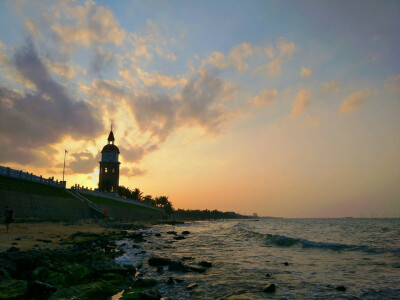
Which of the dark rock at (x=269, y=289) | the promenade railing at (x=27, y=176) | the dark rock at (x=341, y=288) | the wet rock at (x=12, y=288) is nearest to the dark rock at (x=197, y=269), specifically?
the dark rock at (x=269, y=289)

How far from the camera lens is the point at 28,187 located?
140ft

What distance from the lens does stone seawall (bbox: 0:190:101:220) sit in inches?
1416

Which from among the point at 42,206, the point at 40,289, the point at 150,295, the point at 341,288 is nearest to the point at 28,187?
the point at 42,206

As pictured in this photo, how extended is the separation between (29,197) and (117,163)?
75.1m

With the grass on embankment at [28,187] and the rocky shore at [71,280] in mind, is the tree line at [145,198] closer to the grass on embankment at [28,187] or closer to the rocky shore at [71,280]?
the grass on embankment at [28,187]

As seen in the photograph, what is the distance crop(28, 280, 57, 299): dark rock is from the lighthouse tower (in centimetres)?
10735

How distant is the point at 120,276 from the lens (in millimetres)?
11477

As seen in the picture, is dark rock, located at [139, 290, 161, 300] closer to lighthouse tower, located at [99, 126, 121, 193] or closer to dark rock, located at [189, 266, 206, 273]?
dark rock, located at [189, 266, 206, 273]

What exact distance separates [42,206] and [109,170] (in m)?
72.0

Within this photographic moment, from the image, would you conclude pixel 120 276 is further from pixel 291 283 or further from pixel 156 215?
pixel 156 215

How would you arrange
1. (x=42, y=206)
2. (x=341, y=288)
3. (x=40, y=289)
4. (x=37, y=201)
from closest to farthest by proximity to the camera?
(x=40, y=289), (x=341, y=288), (x=37, y=201), (x=42, y=206)

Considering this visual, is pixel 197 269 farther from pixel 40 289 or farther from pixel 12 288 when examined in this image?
pixel 12 288

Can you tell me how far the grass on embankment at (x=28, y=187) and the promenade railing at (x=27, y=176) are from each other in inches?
32.2

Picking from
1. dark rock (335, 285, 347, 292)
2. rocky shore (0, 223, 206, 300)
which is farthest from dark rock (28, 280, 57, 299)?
dark rock (335, 285, 347, 292)
